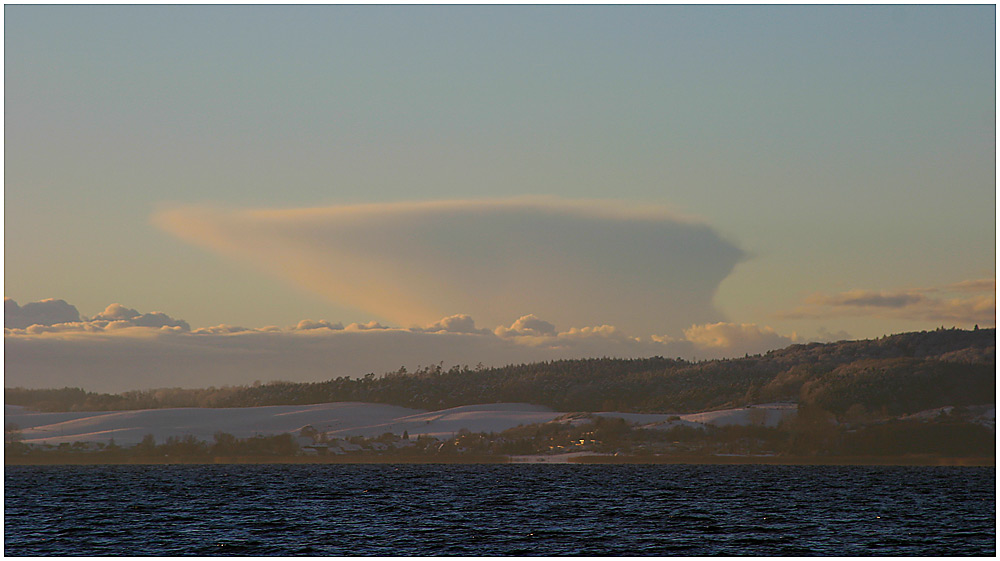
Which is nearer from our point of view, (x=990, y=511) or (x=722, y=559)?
(x=722, y=559)

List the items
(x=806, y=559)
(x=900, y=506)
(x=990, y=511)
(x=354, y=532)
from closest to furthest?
(x=806, y=559) < (x=354, y=532) < (x=990, y=511) < (x=900, y=506)

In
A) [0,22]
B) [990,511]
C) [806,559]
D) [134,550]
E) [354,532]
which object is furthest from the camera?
[990,511]

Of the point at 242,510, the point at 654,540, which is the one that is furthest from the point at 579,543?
the point at 242,510

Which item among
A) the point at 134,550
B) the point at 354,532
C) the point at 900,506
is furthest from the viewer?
the point at 900,506

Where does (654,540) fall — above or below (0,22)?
below

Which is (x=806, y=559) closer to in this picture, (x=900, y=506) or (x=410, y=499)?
(x=900, y=506)

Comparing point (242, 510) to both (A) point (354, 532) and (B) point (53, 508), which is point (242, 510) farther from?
(A) point (354, 532)

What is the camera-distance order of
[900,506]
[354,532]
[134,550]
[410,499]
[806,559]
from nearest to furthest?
1. [806,559]
2. [134,550]
3. [354,532]
4. [900,506]
5. [410,499]

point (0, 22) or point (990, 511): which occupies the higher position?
point (0, 22)

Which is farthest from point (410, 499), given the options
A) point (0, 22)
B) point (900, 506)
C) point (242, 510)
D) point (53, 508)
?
point (0, 22)
